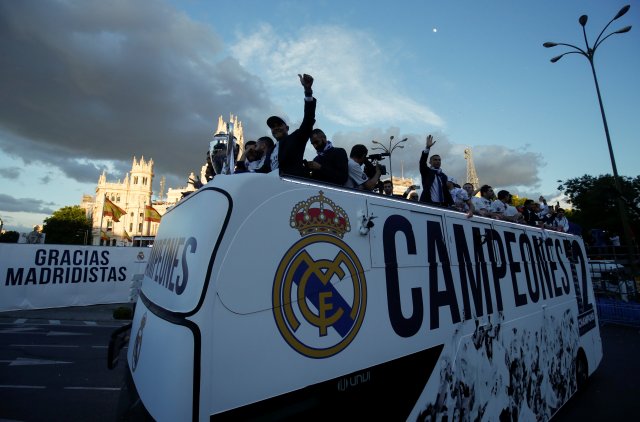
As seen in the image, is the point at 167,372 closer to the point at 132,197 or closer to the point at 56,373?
the point at 56,373

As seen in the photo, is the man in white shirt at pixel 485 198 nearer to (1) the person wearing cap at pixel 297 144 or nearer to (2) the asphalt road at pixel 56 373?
(1) the person wearing cap at pixel 297 144

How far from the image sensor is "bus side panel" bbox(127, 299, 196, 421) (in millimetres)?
1412

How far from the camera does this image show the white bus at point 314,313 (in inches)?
60.9

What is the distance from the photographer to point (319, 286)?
1928 mm

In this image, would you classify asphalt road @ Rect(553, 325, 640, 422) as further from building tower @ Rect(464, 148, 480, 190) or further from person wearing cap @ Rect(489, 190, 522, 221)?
building tower @ Rect(464, 148, 480, 190)

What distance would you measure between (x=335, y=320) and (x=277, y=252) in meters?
0.54

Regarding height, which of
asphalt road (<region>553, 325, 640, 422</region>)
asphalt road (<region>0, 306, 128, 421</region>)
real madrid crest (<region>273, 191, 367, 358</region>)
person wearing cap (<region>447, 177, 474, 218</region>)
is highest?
person wearing cap (<region>447, 177, 474, 218</region>)

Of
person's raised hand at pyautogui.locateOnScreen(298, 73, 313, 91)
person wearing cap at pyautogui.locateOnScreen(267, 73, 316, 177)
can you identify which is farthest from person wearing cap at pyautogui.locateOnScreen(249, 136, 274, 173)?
person's raised hand at pyautogui.locateOnScreen(298, 73, 313, 91)

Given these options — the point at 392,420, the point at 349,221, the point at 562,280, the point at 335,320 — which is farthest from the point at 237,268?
the point at 562,280

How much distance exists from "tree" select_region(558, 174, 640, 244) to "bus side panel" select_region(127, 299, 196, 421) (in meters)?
36.6

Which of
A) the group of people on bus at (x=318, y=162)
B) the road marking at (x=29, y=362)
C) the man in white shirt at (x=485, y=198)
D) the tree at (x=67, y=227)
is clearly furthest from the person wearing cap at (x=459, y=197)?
the tree at (x=67, y=227)

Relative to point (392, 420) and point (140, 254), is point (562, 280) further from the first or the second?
point (140, 254)

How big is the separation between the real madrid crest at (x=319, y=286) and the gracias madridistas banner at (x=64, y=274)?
48.4 ft

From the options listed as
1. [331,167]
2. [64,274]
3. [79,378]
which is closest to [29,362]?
[79,378]
